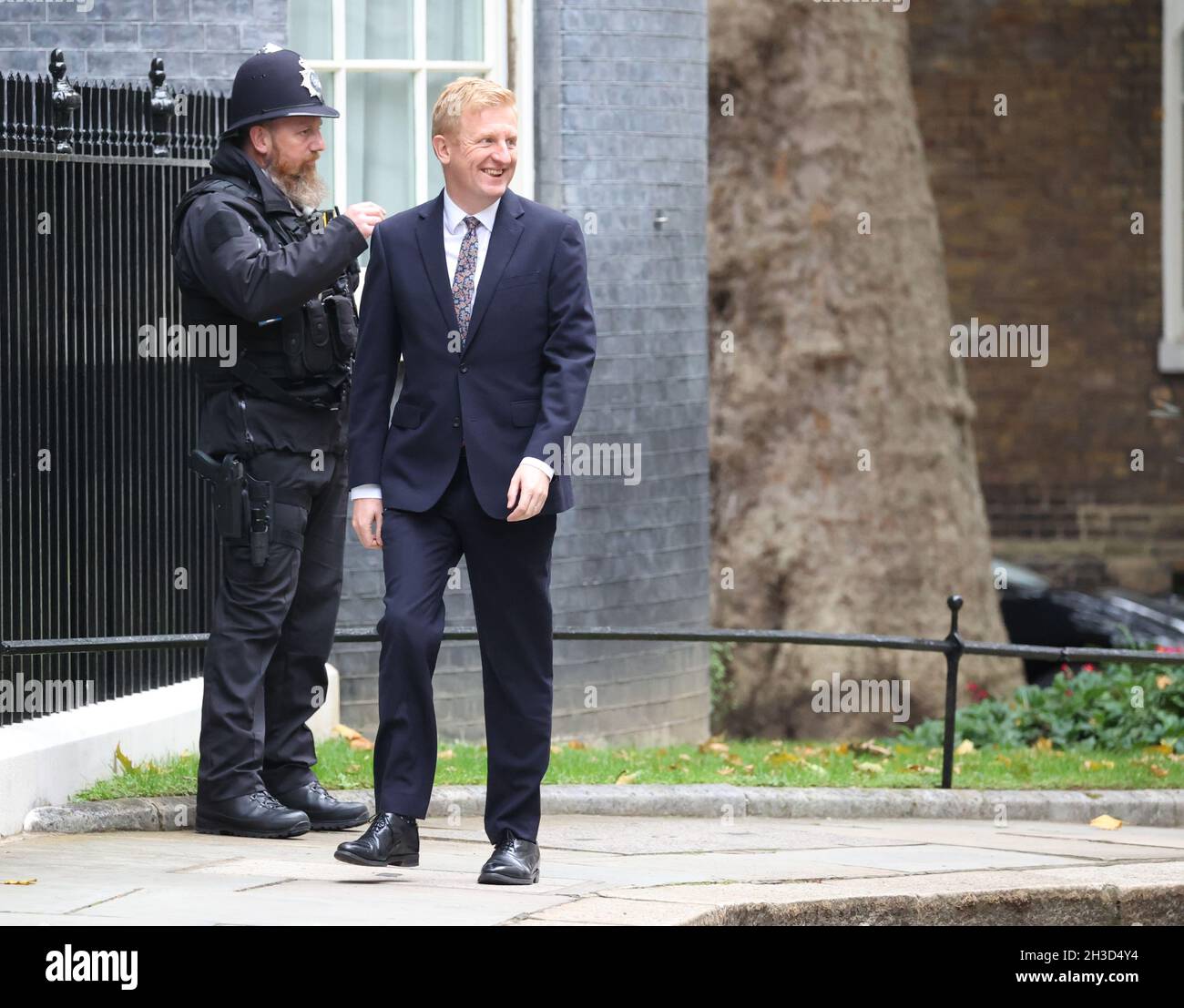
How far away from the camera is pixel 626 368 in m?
10.3

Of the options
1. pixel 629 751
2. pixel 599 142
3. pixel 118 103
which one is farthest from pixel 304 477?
pixel 599 142

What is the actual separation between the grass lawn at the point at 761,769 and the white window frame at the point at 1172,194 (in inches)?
448

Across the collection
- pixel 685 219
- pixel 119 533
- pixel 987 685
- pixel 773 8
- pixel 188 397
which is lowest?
pixel 987 685

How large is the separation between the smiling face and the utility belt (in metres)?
1.21

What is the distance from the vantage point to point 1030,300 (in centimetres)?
2036

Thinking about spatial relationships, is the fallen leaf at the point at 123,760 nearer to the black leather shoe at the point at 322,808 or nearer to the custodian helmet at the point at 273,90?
the black leather shoe at the point at 322,808

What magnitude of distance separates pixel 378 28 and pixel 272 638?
4.19 m

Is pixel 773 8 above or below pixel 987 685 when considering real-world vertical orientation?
above

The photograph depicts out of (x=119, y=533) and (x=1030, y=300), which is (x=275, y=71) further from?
(x=1030, y=300)

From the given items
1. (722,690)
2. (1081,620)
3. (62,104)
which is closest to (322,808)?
(62,104)

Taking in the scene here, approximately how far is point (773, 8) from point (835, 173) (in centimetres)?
125

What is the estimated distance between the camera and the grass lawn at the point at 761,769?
7340 mm
